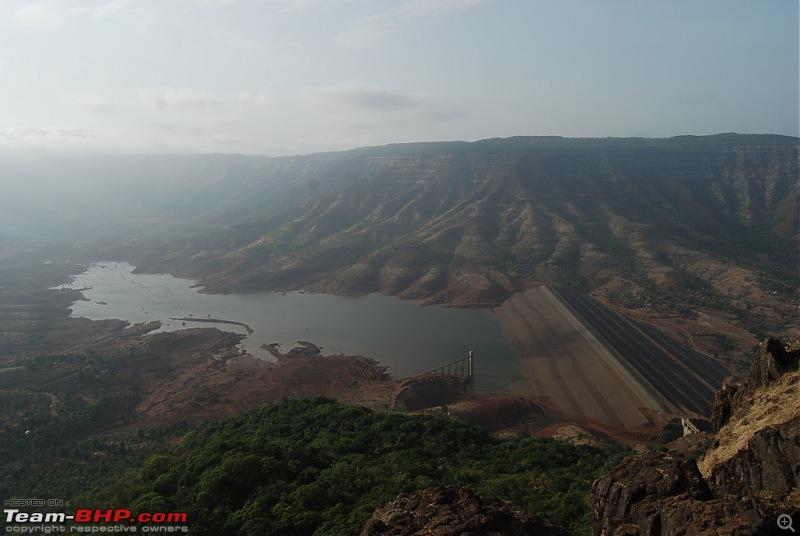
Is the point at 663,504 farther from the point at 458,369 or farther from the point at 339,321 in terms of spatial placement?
the point at 339,321

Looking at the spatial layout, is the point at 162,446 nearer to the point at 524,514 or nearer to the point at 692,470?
the point at 524,514

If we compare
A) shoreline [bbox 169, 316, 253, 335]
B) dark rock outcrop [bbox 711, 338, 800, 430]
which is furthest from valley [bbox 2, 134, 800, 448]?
dark rock outcrop [bbox 711, 338, 800, 430]

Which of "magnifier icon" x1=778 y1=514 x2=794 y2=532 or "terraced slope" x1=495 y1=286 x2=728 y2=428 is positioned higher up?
"magnifier icon" x1=778 y1=514 x2=794 y2=532

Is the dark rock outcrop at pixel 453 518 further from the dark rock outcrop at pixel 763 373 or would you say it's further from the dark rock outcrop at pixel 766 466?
the dark rock outcrop at pixel 763 373

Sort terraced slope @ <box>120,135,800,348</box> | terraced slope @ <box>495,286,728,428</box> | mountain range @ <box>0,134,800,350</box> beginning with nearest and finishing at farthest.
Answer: terraced slope @ <box>495,286,728,428</box> → mountain range @ <box>0,134,800,350</box> → terraced slope @ <box>120,135,800,348</box>

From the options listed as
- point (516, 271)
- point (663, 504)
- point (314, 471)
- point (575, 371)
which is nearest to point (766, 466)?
point (663, 504)

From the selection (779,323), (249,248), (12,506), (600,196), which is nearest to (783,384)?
(12,506)

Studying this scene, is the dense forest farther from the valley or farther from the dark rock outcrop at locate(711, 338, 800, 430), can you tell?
the valley

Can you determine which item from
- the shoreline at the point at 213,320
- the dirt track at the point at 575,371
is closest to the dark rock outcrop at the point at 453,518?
the dirt track at the point at 575,371
